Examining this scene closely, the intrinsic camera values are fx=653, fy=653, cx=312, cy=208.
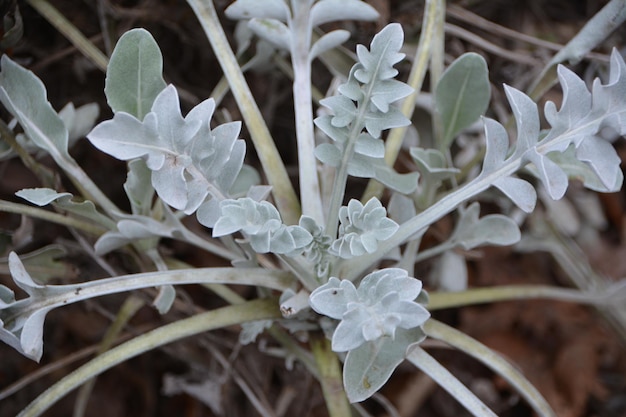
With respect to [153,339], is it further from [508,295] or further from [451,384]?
[508,295]

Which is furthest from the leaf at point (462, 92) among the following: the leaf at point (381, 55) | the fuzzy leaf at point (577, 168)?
the leaf at point (381, 55)

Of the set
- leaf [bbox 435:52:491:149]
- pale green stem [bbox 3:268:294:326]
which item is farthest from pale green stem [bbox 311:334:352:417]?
leaf [bbox 435:52:491:149]

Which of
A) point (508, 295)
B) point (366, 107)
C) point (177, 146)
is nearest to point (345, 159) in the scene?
point (366, 107)

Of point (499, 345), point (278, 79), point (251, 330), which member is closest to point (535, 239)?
point (499, 345)

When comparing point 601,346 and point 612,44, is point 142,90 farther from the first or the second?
point 601,346

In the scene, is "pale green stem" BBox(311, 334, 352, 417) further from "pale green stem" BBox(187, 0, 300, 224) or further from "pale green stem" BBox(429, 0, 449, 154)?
"pale green stem" BBox(429, 0, 449, 154)

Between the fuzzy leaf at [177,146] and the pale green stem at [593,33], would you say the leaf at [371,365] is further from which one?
the pale green stem at [593,33]
